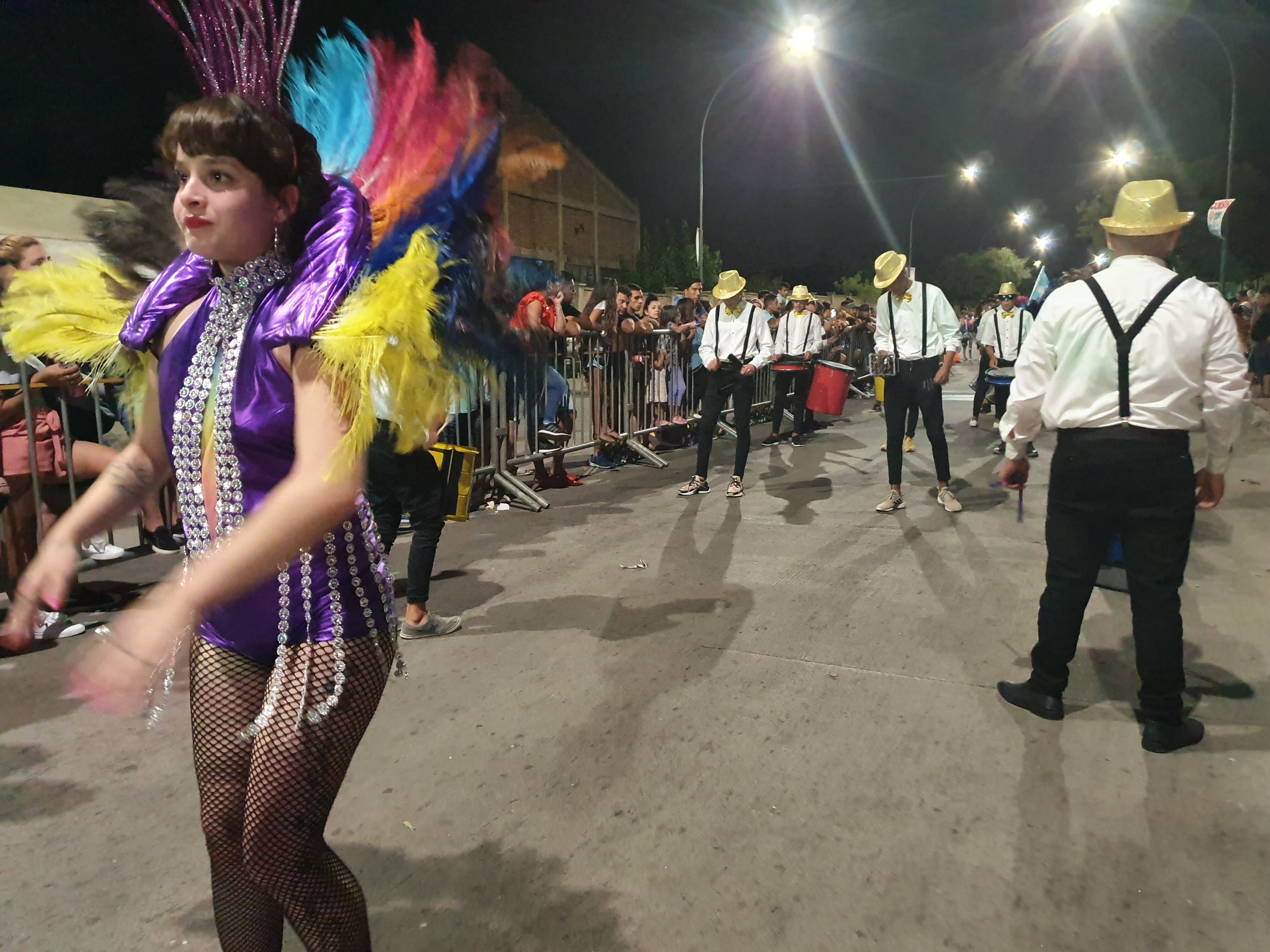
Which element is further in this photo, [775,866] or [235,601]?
[775,866]

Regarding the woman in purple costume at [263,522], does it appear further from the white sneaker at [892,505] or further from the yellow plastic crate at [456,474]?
the white sneaker at [892,505]

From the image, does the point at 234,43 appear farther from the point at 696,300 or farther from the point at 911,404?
the point at 696,300

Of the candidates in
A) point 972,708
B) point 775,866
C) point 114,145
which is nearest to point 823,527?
point 972,708

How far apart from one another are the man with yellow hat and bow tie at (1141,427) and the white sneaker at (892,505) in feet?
12.1

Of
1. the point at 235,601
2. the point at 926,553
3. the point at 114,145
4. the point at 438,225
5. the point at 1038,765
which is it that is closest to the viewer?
the point at 235,601

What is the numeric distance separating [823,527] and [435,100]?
17.4ft

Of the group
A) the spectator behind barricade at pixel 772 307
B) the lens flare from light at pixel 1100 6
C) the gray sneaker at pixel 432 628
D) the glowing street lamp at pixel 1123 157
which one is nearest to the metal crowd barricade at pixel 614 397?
the spectator behind barricade at pixel 772 307

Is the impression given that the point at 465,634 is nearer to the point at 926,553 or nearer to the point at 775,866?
the point at 775,866

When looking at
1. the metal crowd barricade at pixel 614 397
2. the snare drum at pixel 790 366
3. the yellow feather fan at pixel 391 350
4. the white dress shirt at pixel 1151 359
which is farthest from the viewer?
the snare drum at pixel 790 366

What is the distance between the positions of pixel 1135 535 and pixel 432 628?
10.8ft

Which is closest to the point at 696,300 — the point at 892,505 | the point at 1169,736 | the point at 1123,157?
the point at 892,505

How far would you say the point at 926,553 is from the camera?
19.2 feet

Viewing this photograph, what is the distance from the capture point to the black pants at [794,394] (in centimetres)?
1145

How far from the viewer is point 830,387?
33.1ft
